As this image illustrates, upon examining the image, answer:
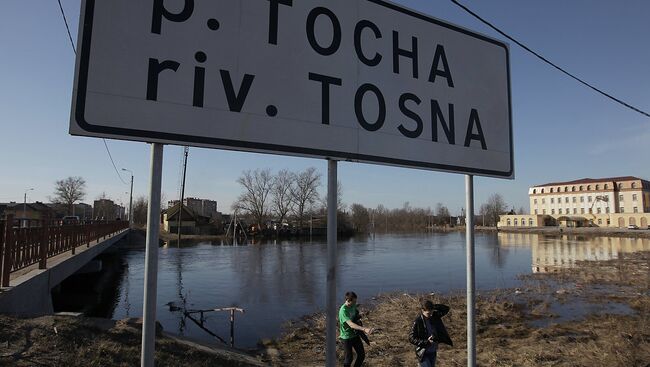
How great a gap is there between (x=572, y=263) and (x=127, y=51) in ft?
121

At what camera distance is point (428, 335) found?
5.68 meters

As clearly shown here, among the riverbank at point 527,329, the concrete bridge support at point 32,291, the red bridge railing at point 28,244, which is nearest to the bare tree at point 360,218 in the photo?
the riverbank at point 527,329

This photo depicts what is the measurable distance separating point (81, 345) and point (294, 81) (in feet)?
19.8

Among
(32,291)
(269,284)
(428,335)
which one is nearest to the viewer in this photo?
(428,335)

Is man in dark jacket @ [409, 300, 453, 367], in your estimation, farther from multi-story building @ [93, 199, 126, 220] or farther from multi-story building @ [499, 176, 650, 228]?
multi-story building @ [93, 199, 126, 220]

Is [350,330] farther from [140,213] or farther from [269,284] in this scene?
[140,213]

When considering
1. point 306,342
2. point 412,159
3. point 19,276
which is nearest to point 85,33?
Answer: point 412,159

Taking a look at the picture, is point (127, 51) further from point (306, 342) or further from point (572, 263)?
point (572, 263)

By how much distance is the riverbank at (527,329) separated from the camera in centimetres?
842

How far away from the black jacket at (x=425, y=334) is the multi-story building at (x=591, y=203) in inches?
4558

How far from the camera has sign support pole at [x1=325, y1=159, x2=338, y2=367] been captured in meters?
2.07

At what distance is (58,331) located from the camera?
6316 mm

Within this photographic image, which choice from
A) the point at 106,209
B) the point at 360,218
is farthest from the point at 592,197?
the point at 106,209

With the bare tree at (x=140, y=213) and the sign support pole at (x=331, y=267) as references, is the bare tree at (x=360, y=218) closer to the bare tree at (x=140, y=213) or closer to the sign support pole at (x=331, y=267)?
the bare tree at (x=140, y=213)
